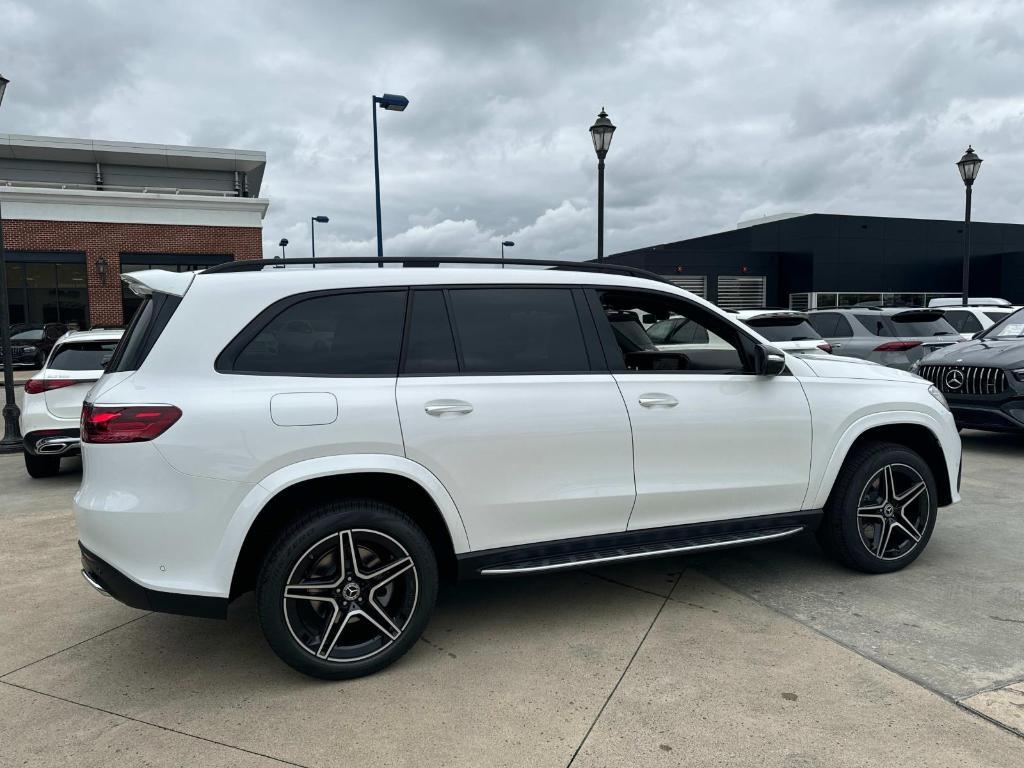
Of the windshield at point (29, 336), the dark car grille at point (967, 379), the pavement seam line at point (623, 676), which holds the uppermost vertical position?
the windshield at point (29, 336)

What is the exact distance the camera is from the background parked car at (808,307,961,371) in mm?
10648

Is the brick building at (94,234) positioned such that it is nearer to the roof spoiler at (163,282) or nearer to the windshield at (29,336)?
the windshield at (29,336)

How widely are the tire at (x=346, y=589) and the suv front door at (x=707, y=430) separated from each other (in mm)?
1157

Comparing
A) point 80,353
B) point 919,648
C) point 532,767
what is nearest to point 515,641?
point 532,767

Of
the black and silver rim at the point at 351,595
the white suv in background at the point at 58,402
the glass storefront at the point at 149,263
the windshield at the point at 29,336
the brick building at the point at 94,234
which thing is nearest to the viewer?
the black and silver rim at the point at 351,595

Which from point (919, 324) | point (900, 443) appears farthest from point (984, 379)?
point (900, 443)

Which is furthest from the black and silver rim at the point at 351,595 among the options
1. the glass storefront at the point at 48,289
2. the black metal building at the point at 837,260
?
the black metal building at the point at 837,260

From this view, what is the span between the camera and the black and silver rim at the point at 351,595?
122 inches

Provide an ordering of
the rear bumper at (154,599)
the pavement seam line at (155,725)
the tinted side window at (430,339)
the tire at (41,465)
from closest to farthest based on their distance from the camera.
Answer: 1. the pavement seam line at (155,725)
2. the rear bumper at (154,599)
3. the tinted side window at (430,339)
4. the tire at (41,465)

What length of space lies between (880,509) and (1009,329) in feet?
20.2

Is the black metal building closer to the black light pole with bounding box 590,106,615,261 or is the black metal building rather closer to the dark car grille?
the black light pole with bounding box 590,106,615,261

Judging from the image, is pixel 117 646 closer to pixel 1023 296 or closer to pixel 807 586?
pixel 807 586

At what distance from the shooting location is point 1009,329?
8859 mm

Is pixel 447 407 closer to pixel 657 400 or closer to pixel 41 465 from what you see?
pixel 657 400
